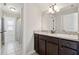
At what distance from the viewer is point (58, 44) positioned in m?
1.87

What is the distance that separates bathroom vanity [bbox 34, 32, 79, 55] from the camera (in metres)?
1.54

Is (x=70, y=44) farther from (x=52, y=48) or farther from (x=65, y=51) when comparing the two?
(x=52, y=48)

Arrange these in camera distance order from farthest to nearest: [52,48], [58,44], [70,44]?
1. [52,48]
2. [58,44]
3. [70,44]

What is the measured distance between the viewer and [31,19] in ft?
6.64

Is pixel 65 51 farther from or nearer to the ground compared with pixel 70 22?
nearer to the ground

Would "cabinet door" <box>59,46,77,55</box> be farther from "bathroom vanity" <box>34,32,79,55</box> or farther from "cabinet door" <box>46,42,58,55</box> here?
"cabinet door" <box>46,42,58,55</box>

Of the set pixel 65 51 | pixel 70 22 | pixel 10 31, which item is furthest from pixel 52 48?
pixel 10 31

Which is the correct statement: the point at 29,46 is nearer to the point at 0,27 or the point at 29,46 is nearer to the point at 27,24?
the point at 27,24

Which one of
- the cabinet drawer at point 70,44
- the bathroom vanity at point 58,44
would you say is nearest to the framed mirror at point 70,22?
the bathroom vanity at point 58,44

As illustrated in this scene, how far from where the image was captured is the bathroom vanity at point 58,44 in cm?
154

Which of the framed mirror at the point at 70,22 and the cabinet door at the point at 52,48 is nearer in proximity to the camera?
the framed mirror at the point at 70,22

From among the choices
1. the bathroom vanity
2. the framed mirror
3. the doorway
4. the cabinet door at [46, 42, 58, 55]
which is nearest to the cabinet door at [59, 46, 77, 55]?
the bathroom vanity

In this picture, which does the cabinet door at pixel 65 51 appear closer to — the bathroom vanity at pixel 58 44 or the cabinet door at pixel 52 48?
the bathroom vanity at pixel 58 44
